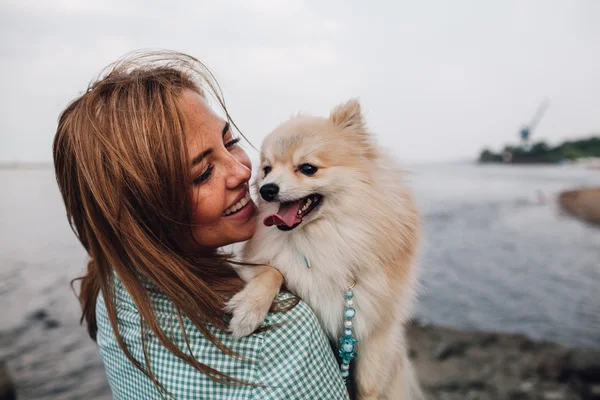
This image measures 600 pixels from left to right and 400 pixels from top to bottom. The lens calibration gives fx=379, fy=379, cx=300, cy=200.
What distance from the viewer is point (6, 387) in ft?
12.4

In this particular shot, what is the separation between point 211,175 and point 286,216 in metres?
0.45

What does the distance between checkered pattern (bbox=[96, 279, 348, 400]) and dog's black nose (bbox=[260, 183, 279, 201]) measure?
1.85 ft

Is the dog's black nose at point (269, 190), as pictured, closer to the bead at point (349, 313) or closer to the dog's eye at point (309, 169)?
the dog's eye at point (309, 169)

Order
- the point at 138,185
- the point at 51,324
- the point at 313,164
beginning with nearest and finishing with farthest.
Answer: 1. the point at 138,185
2. the point at 313,164
3. the point at 51,324

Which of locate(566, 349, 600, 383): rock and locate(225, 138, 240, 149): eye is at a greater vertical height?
locate(225, 138, 240, 149): eye

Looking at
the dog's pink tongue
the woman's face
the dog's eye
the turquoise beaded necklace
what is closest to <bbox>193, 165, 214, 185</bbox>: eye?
the woman's face

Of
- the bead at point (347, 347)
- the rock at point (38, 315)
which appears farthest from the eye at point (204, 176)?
the rock at point (38, 315)

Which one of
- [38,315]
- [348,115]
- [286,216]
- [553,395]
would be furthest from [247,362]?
[38,315]

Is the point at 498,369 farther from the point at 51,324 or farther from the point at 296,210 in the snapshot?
the point at 51,324

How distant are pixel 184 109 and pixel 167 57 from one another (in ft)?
1.23

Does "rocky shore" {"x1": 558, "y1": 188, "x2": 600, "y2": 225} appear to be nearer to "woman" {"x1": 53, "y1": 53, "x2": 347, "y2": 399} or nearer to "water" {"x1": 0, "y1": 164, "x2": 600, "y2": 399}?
"water" {"x1": 0, "y1": 164, "x2": 600, "y2": 399}

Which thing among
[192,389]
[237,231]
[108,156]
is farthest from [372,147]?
[192,389]

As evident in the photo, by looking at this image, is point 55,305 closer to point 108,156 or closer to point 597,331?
point 108,156

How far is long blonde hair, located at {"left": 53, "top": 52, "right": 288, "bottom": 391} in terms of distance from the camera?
1115mm
